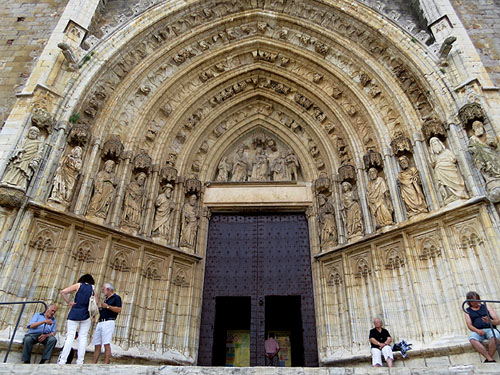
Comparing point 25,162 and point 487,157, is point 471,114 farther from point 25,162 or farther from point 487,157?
point 25,162

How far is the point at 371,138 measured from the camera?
7625mm

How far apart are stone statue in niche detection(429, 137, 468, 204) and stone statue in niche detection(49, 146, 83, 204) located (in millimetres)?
5993

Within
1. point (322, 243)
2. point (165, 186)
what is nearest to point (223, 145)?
point (165, 186)

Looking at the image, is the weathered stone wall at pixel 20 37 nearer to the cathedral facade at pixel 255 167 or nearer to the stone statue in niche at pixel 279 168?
the cathedral facade at pixel 255 167

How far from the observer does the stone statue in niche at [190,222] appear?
7.47 metres

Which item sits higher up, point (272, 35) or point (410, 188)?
point (272, 35)

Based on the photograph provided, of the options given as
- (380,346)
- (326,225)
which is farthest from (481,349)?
(326,225)

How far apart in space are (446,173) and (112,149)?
5.80 m

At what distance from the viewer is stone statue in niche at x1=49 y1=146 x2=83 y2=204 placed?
Result: 6.03 meters

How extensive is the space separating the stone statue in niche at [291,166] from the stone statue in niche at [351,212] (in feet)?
4.52

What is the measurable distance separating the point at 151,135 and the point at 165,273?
290cm

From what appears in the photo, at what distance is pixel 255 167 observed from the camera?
29.1ft

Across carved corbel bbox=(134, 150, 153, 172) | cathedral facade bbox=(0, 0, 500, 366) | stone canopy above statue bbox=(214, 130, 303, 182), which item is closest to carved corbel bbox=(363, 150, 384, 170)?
cathedral facade bbox=(0, 0, 500, 366)

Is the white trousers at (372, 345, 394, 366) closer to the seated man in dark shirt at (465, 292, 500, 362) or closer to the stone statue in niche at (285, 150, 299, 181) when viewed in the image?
the seated man in dark shirt at (465, 292, 500, 362)
